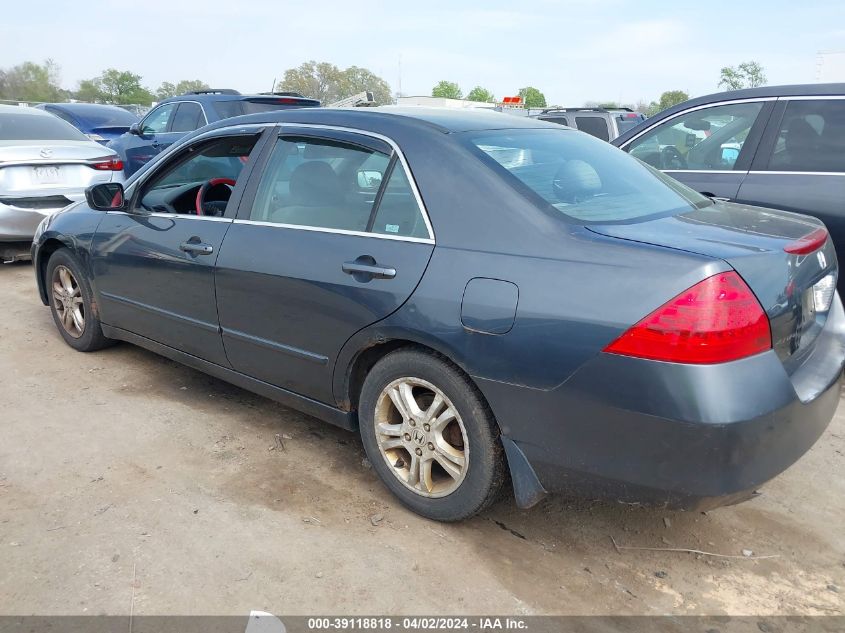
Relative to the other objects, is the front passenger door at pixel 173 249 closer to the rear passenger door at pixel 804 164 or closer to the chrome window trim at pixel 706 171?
the chrome window trim at pixel 706 171

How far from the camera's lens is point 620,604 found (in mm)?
2438

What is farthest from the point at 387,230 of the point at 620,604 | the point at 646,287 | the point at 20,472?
the point at 20,472

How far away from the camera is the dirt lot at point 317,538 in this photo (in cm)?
244

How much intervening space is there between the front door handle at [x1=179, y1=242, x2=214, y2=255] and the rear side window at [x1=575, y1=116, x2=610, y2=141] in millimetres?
9840

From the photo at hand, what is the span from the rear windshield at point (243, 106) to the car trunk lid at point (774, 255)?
254 inches

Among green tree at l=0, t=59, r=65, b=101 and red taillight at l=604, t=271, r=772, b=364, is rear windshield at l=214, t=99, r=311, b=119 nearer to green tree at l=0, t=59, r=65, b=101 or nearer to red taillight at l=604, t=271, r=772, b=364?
red taillight at l=604, t=271, r=772, b=364

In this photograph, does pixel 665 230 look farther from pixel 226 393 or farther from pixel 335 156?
pixel 226 393

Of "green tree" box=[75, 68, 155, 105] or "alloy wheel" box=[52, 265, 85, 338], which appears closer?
"alloy wheel" box=[52, 265, 85, 338]

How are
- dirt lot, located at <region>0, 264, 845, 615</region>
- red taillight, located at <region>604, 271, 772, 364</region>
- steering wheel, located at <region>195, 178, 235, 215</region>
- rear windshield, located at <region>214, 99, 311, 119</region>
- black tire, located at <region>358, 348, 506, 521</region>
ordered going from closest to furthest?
red taillight, located at <region>604, 271, 772, 364</region>, dirt lot, located at <region>0, 264, 845, 615</region>, black tire, located at <region>358, 348, 506, 521</region>, steering wheel, located at <region>195, 178, 235, 215</region>, rear windshield, located at <region>214, 99, 311, 119</region>

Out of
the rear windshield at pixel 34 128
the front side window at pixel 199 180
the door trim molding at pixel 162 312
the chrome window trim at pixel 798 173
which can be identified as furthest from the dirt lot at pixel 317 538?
the rear windshield at pixel 34 128

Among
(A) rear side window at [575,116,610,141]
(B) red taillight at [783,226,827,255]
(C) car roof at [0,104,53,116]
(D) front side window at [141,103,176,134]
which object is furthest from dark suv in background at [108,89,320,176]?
(B) red taillight at [783,226,827,255]

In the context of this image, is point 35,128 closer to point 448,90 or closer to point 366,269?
point 366,269

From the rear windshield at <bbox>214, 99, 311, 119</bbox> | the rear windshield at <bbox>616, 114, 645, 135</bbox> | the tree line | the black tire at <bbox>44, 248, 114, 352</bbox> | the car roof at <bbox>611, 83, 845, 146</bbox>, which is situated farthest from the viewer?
the tree line

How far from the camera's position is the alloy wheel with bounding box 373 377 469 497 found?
2721 millimetres
